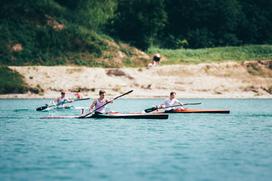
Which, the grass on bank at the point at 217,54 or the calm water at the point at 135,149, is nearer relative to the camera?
the calm water at the point at 135,149

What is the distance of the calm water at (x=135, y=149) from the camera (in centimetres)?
1880

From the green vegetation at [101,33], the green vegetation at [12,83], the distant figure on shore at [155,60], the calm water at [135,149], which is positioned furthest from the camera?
the green vegetation at [101,33]

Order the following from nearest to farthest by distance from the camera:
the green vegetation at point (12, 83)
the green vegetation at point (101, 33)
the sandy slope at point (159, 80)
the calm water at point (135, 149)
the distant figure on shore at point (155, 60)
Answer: the calm water at point (135, 149)
the green vegetation at point (12, 83)
the sandy slope at point (159, 80)
the distant figure on shore at point (155, 60)
the green vegetation at point (101, 33)

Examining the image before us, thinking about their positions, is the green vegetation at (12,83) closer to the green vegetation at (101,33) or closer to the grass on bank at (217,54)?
the green vegetation at (101,33)

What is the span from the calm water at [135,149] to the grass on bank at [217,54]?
38556 mm

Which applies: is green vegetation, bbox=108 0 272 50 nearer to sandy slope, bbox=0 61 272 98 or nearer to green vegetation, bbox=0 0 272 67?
green vegetation, bbox=0 0 272 67

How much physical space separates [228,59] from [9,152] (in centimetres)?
5392

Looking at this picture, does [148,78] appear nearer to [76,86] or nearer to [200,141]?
[76,86]

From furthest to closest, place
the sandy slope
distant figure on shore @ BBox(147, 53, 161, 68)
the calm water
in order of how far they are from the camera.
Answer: distant figure on shore @ BBox(147, 53, 161, 68)
the sandy slope
the calm water

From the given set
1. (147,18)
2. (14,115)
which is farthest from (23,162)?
(147,18)

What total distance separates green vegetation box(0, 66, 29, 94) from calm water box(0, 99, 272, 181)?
91.9 feet

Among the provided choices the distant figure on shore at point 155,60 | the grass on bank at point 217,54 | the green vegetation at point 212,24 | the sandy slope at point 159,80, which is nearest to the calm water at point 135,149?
the sandy slope at point 159,80

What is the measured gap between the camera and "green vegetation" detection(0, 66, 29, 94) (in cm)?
6391

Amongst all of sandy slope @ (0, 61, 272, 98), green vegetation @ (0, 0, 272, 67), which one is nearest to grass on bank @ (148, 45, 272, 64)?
green vegetation @ (0, 0, 272, 67)
